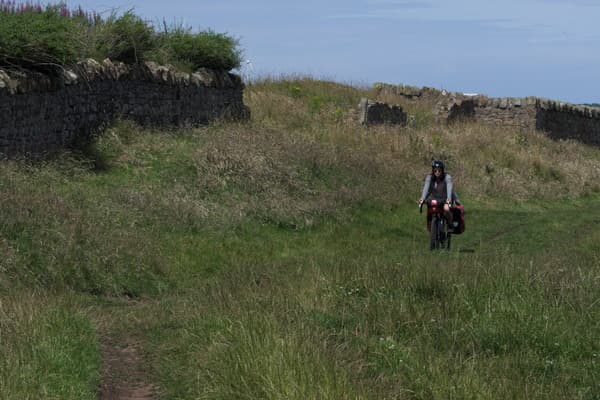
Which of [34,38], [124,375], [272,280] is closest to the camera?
[124,375]

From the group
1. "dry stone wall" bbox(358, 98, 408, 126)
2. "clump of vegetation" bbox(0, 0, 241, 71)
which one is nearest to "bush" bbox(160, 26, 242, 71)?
"clump of vegetation" bbox(0, 0, 241, 71)

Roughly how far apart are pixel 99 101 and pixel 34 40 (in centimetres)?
303

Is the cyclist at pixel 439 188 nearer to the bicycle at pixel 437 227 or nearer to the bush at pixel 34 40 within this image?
the bicycle at pixel 437 227

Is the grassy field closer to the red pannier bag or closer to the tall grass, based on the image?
the tall grass

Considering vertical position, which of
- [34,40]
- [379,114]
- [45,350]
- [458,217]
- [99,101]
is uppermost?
[34,40]

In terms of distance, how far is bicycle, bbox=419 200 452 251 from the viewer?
1653cm

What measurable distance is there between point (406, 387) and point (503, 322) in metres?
1.88

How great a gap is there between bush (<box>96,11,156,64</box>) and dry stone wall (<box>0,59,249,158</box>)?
404 millimetres

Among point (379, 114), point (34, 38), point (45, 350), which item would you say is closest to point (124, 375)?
point (45, 350)

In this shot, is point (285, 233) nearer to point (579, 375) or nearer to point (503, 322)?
point (503, 322)

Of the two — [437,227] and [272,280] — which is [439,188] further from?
[272,280]

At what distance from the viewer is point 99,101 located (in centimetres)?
1869

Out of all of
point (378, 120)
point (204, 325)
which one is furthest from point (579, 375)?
point (378, 120)

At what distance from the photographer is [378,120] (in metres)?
30.1
